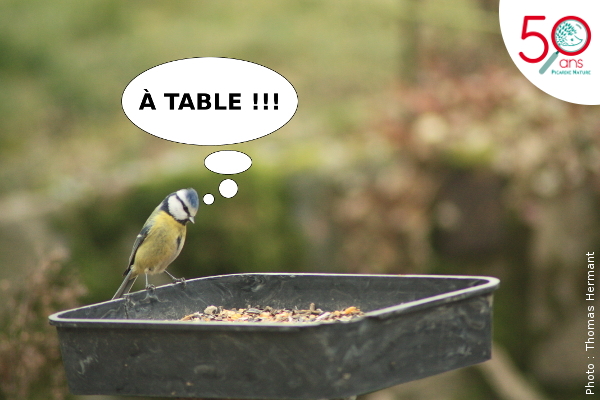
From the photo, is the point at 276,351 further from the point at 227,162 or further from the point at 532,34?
the point at 532,34

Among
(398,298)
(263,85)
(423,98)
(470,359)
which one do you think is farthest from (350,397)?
(423,98)

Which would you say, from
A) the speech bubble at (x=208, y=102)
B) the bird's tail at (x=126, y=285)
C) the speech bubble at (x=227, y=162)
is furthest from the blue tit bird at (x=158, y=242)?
the speech bubble at (x=208, y=102)

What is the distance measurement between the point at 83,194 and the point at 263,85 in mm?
1611

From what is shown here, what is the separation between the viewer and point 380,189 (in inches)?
168

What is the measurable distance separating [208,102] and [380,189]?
73.5 inches

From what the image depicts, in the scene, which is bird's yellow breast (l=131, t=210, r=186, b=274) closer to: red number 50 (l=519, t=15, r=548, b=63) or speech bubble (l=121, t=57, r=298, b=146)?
speech bubble (l=121, t=57, r=298, b=146)

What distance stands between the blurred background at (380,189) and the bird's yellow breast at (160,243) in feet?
2.94

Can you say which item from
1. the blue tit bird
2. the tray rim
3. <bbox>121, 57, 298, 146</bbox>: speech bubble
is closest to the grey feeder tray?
the tray rim

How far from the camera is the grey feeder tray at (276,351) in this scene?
1.45 meters

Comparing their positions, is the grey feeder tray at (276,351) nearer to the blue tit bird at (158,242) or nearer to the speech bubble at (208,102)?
the blue tit bird at (158,242)

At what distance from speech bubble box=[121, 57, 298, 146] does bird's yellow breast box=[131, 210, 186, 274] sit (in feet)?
1.14

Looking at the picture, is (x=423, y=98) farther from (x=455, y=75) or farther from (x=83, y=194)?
(x=83, y=194)

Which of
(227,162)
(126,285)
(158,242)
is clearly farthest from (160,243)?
(227,162)

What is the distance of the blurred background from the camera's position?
3.90 metres
